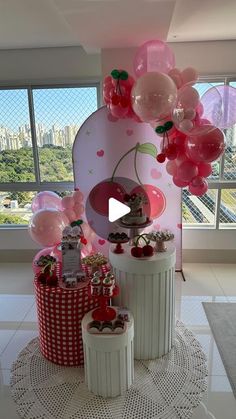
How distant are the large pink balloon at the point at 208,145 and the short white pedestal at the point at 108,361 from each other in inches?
48.6

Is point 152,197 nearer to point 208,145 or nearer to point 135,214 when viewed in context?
point 135,214

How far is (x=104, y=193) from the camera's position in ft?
9.61

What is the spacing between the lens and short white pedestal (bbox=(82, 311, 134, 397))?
170cm

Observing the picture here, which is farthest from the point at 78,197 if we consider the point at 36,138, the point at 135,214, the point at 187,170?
the point at 36,138

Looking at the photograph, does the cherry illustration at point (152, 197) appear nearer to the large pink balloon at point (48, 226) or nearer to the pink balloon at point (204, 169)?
the pink balloon at point (204, 169)

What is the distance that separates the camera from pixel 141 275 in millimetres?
1935

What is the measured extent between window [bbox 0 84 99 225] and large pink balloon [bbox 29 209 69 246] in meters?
1.01

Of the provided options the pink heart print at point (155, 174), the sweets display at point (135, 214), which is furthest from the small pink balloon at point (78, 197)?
the pink heart print at point (155, 174)

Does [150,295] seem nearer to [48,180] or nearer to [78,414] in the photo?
[78,414]

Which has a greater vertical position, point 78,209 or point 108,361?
point 78,209

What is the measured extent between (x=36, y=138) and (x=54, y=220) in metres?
1.37

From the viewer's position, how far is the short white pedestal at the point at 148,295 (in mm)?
1939

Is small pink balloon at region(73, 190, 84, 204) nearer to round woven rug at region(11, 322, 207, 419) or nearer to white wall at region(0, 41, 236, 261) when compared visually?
white wall at region(0, 41, 236, 261)
